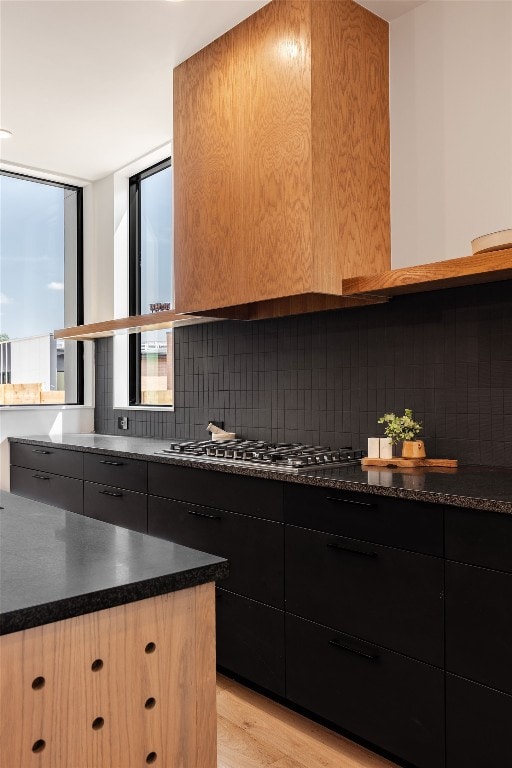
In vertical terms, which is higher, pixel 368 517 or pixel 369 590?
pixel 368 517

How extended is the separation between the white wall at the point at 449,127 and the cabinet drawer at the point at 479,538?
1.15 meters

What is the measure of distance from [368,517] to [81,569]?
117 cm

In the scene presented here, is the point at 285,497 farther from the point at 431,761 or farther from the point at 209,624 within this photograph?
the point at 209,624

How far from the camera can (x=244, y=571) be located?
2555 mm

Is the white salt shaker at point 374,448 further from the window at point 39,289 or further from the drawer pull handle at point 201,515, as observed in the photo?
the window at point 39,289

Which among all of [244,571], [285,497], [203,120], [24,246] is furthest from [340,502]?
[24,246]

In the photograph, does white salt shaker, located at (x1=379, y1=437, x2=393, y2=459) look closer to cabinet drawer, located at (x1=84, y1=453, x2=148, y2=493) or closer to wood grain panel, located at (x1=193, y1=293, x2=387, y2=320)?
wood grain panel, located at (x1=193, y1=293, x2=387, y2=320)

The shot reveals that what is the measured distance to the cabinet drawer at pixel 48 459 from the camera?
374 centimetres

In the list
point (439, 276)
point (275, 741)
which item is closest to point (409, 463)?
point (439, 276)

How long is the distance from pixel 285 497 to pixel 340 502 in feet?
0.91

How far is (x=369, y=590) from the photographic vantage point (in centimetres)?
206

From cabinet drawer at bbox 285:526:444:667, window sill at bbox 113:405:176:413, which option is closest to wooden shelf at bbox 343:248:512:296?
cabinet drawer at bbox 285:526:444:667

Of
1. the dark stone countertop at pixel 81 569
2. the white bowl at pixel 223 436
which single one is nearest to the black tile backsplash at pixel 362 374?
the white bowl at pixel 223 436

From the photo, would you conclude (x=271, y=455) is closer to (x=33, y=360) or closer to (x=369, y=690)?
(x=369, y=690)
